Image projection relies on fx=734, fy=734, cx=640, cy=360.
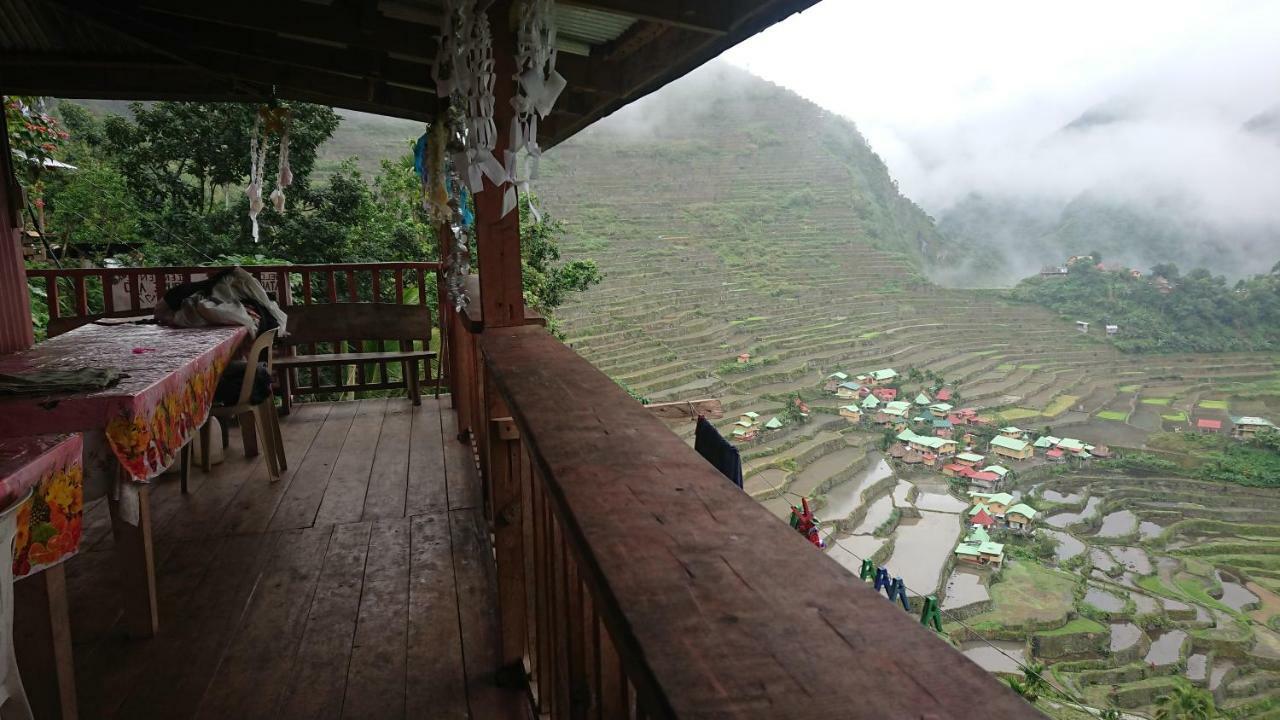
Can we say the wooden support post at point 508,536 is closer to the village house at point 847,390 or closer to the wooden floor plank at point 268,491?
the wooden floor plank at point 268,491

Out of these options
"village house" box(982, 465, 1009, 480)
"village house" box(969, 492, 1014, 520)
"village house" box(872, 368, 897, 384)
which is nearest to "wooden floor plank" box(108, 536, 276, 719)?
"village house" box(969, 492, 1014, 520)

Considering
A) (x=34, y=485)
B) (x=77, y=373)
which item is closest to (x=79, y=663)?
(x=77, y=373)

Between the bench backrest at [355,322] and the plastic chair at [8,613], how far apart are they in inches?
134

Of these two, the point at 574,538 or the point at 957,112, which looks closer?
the point at 574,538

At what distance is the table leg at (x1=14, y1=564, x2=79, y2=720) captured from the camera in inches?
59.0

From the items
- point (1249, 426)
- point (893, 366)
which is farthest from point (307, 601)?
point (1249, 426)

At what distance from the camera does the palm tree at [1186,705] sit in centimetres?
A: 1203

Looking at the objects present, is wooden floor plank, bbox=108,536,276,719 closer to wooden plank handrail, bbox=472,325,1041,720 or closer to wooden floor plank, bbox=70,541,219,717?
wooden floor plank, bbox=70,541,219,717

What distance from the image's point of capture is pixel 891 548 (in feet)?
53.8

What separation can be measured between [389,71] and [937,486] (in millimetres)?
19724

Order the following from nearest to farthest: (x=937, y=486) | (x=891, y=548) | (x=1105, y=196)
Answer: (x=891, y=548) → (x=937, y=486) → (x=1105, y=196)

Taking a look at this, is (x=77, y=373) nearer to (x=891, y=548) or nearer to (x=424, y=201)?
(x=424, y=201)

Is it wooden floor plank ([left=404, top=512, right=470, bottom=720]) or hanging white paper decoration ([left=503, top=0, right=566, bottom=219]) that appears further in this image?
wooden floor plank ([left=404, top=512, right=470, bottom=720])

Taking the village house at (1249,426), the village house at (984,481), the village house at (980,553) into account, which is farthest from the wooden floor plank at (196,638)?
the village house at (1249,426)
